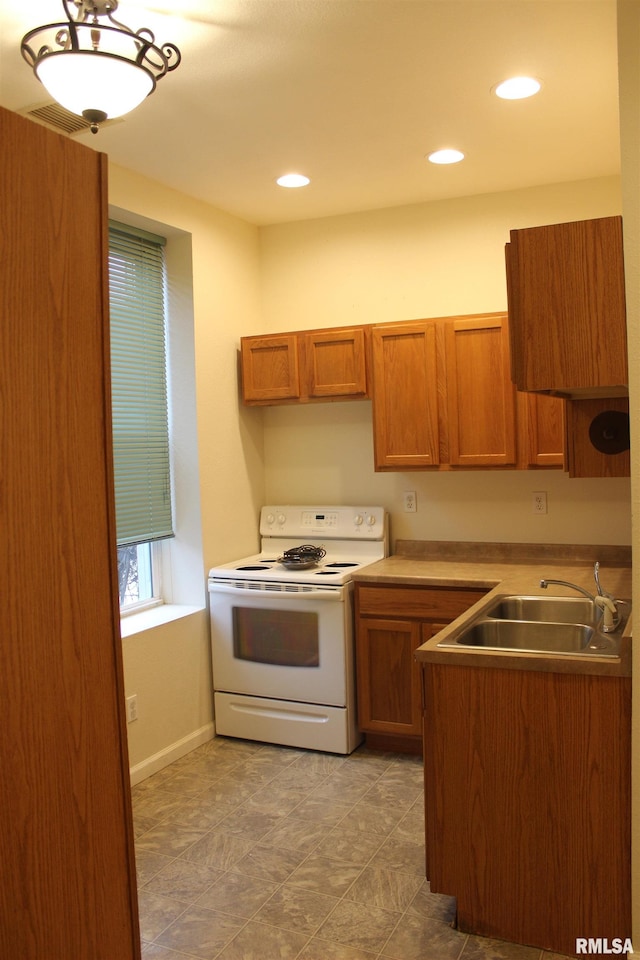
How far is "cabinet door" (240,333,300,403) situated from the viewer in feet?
13.4

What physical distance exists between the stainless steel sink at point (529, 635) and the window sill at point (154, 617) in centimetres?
161

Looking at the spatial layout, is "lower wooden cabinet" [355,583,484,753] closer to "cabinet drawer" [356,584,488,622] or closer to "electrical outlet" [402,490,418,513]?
"cabinet drawer" [356,584,488,622]

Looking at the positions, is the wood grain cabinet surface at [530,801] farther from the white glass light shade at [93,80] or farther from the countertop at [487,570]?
the white glass light shade at [93,80]

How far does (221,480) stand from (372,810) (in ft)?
5.95

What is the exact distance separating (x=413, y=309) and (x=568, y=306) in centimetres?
205

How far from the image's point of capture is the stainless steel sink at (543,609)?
2.80m

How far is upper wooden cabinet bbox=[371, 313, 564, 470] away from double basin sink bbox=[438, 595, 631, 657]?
90 cm

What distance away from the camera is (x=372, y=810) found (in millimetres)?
Result: 3109

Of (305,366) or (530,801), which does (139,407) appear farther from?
(530,801)

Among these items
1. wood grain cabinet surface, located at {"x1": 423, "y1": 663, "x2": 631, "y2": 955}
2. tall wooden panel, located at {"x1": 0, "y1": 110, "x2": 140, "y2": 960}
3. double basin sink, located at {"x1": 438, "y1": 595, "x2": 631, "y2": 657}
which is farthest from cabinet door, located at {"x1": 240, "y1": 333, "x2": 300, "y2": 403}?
tall wooden panel, located at {"x1": 0, "y1": 110, "x2": 140, "y2": 960}

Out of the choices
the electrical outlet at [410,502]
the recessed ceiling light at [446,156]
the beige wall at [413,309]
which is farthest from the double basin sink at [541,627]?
the recessed ceiling light at [446,156]

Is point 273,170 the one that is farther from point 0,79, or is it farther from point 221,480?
point 221,480

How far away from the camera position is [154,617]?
3723 mm

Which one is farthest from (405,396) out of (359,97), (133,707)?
(133,707)
